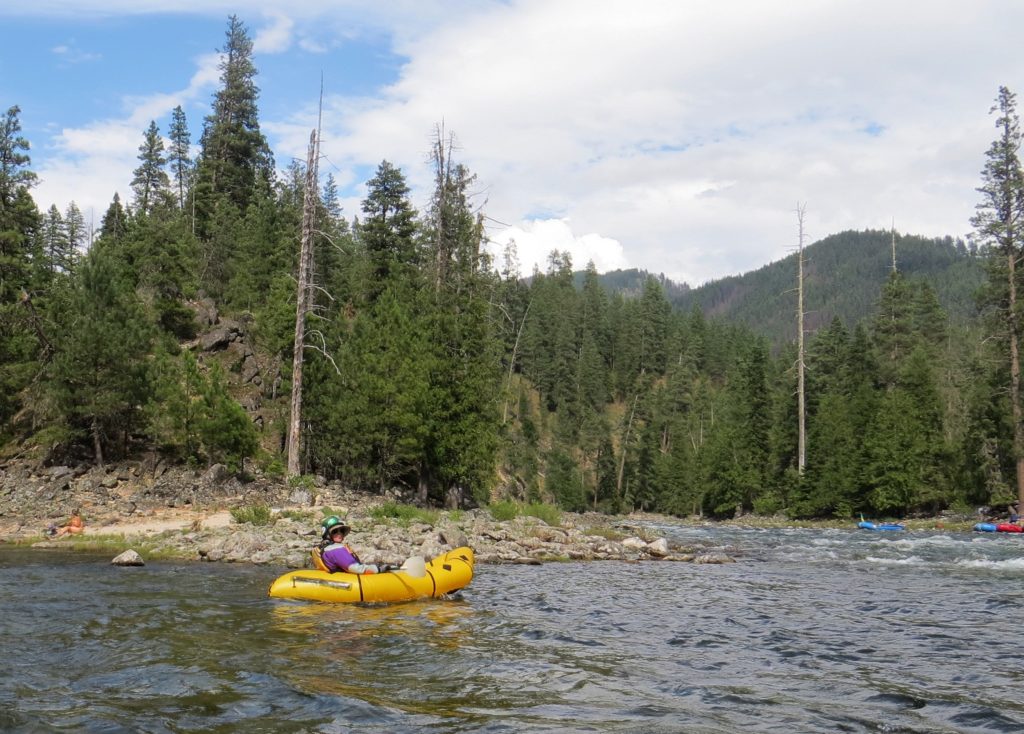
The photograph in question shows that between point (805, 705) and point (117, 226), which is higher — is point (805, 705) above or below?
below

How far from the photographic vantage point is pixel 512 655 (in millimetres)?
8938

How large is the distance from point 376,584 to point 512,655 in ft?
14.1

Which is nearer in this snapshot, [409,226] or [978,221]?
[978,221]

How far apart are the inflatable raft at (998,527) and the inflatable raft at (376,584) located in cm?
2510

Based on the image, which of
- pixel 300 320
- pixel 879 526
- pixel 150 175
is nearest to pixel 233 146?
pixel 150 175

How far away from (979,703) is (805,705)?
159 centimetres

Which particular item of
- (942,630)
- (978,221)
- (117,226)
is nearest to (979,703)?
(942,630)

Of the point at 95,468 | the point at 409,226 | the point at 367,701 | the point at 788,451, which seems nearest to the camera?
the point at 367,701

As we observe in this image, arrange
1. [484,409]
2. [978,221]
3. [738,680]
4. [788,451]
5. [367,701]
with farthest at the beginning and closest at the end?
[788,451] → [978,221] → [484,409] → [738,680] → [367,701]

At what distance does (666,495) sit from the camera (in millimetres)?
69062

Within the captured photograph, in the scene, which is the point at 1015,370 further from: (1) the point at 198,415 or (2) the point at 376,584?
(1) the point at 198,415

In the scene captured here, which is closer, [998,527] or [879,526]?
[998,527]

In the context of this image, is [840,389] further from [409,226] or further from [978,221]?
[409,226]

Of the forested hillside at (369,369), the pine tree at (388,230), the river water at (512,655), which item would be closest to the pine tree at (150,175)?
the forested hillside at (369,369)
